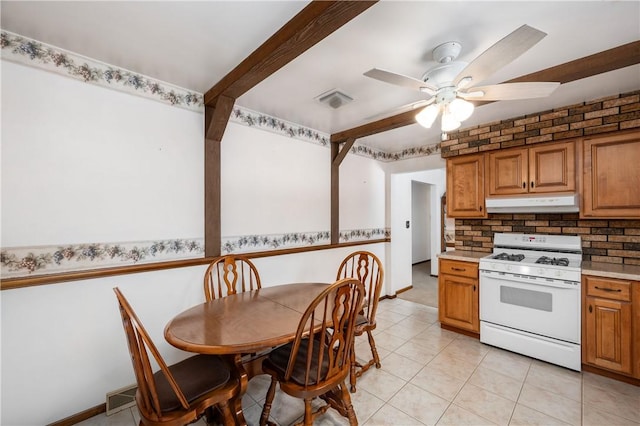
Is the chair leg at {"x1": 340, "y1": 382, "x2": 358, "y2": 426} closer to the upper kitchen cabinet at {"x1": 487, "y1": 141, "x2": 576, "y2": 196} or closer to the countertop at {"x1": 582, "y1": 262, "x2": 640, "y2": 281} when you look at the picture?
the countertop at {"x1": 582, "y1": 262, "x2": 640, "y2": 281}

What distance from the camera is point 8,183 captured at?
5.06ft

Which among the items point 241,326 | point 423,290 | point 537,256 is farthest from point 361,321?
point 423,290

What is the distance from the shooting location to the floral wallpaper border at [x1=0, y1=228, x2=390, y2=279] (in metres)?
1.58

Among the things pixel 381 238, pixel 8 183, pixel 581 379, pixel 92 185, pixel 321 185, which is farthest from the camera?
pixel 381 238

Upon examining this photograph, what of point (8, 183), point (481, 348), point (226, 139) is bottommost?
point (481, 348)

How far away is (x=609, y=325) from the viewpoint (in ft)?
7.02

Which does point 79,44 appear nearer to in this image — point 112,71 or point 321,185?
point 112,71

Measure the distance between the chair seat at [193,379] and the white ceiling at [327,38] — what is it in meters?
Result: 1.89

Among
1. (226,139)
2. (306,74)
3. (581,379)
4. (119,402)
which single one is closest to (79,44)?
(226,139)

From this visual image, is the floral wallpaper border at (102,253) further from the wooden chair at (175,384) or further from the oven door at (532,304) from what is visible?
the oven door at (532,304)

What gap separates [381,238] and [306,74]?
2.91 metres

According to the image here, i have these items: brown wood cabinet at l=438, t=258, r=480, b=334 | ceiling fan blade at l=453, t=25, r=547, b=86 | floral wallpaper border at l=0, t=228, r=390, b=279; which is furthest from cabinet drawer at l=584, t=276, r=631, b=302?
floral wallpaper border at l=0, t=228, r=390, b=279

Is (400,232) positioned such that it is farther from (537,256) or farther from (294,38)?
(294,38)

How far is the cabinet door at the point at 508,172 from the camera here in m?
2.81
